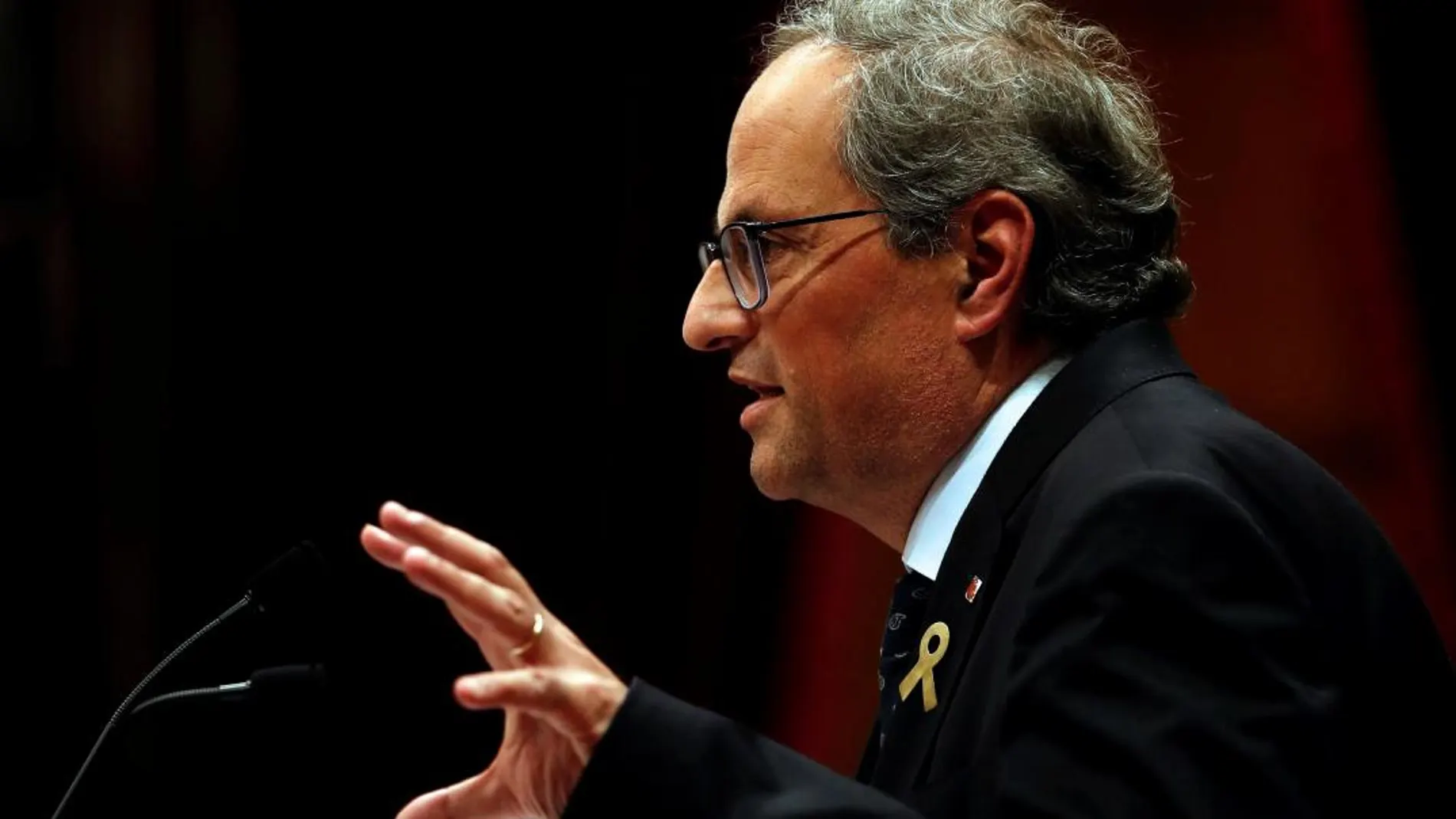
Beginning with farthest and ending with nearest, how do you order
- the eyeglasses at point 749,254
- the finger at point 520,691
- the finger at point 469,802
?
the eyeglasses at point 749,254
the finger at point 469,802
the finger at point 520,691

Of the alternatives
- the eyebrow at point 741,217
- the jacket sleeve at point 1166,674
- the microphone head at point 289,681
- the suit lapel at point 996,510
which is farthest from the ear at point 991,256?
the microphone head at point 289,681

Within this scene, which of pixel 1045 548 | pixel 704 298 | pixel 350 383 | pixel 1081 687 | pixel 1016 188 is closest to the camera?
pixel 1081 687

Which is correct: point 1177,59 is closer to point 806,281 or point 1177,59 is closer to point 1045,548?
point 806,281

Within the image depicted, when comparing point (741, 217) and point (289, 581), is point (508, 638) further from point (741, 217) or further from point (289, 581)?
point (741, 217)

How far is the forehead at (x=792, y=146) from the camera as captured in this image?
1654mm

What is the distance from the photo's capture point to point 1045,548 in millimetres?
1291

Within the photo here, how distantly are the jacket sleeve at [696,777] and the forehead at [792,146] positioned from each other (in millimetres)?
684

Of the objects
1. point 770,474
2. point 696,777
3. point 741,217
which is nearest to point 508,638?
point 696,777

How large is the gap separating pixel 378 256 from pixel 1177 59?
4.75 ft

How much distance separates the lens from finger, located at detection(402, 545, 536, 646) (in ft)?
3.53

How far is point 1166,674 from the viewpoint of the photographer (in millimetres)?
1102

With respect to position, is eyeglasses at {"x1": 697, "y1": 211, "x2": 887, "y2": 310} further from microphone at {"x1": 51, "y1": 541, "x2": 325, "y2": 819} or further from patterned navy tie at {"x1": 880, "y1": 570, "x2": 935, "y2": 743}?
microphone at {"x1": 51, "y1": 541, "x2": 325, "y2": 819}

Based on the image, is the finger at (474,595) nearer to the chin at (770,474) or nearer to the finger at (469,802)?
the finger at (469,802)

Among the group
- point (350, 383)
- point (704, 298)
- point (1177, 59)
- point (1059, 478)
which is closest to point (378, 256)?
point (350, 383)
